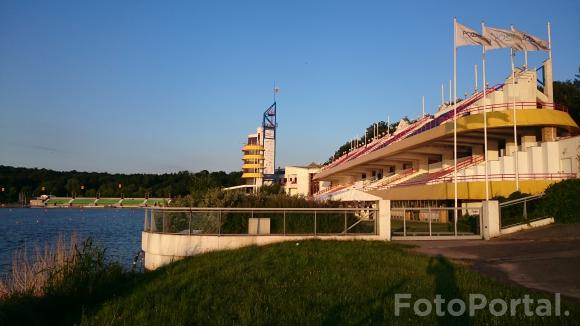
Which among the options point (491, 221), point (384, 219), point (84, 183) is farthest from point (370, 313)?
point (84, 183)

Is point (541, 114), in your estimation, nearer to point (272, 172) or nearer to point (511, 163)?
point (511, 163)

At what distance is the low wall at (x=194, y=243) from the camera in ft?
61.0

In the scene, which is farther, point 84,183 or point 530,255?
point 84,183

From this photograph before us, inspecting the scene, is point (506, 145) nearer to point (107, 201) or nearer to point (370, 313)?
point (370, 313)

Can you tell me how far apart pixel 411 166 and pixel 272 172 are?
63.3 metres

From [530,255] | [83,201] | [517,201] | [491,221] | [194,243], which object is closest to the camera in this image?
[530,255]

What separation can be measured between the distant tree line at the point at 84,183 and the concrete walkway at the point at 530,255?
138622 mm

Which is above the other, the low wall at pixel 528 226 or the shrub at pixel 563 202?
the shrub at pixel 563 202

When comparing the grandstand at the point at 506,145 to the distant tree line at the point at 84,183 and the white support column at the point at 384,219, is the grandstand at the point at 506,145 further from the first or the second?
the distant tree line at the point at 84,183

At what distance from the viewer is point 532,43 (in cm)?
2948

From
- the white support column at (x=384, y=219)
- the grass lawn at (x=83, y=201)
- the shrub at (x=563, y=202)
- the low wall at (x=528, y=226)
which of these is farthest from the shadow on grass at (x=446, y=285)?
the grass lawn at (x=83, y=201)

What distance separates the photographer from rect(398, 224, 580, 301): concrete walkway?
11469mm

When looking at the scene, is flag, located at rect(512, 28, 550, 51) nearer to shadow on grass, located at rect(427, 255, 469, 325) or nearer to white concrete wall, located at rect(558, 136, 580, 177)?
white concrete wall, located at rect(558, 136, 580, 177)

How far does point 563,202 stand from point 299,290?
1600 cm
